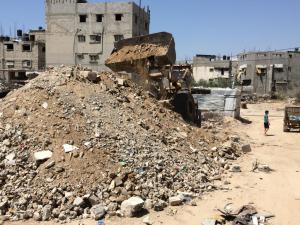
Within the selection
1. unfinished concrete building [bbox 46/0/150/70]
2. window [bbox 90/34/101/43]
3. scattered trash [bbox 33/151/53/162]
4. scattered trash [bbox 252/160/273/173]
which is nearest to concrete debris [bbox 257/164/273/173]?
scattered trash [bbox 252/160/273/173]

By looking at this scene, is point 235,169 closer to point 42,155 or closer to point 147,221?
point 147,221

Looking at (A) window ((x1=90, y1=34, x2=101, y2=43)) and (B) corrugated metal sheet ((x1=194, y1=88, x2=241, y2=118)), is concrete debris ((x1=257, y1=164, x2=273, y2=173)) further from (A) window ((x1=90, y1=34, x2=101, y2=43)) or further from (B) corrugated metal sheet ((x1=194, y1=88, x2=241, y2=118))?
(A) window ((x1=90, y1=34, x2=101, y2=43))

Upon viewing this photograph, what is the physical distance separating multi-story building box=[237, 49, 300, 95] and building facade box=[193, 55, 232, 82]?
5925 mm

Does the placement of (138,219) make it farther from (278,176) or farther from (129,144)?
(278,176)

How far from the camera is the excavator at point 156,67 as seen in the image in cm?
1312

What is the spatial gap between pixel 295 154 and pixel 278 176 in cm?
309

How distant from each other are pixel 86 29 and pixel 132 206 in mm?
31086

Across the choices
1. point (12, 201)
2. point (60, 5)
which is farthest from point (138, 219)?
point (60, 5)

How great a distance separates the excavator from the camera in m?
13.1

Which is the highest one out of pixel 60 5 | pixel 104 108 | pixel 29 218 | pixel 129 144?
pixel 60 5

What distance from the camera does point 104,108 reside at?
400 inches

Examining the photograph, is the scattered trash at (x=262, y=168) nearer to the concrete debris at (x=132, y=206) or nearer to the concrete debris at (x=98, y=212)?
the concrete debris at (x=132, y=206)

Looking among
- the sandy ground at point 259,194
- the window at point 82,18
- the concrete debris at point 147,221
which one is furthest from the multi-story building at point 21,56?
the concrete debris at point 147,221

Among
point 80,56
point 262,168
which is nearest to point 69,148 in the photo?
point 262,168
